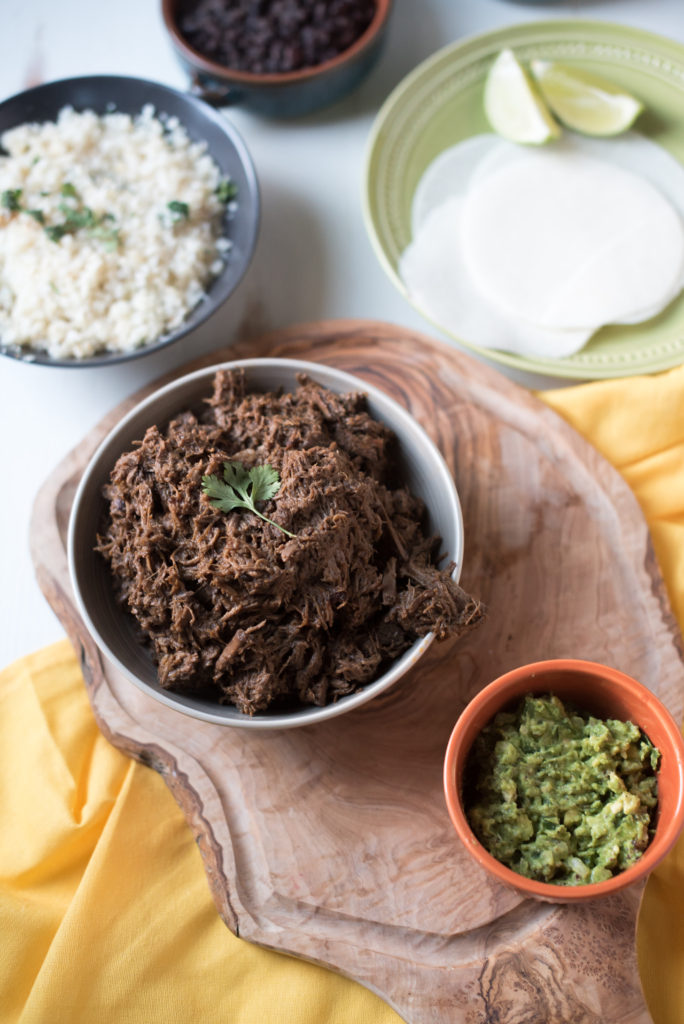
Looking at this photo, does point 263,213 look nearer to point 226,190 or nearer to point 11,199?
point 226,190

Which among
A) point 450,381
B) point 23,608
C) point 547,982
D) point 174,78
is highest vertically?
point 174,78

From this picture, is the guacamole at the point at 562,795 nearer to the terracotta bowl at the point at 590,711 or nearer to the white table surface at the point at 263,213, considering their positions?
the terracotta bowl at the point at 590,711

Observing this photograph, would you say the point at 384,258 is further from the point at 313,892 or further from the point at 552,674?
the point at 313,892

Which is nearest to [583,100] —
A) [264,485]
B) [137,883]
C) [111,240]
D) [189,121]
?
[189,121]

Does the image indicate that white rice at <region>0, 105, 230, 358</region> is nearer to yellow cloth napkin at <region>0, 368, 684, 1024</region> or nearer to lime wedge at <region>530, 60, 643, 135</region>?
yellow cloth napkin at <region>0, 368, 684, 1024</region>

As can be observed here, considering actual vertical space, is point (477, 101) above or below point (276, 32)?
below

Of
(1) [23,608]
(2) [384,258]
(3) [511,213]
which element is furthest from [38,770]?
(3) [511,213]

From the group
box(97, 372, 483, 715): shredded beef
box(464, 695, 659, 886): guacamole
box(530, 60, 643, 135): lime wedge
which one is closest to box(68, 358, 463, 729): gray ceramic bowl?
box(97, 372, 483, 715): shredded beef
